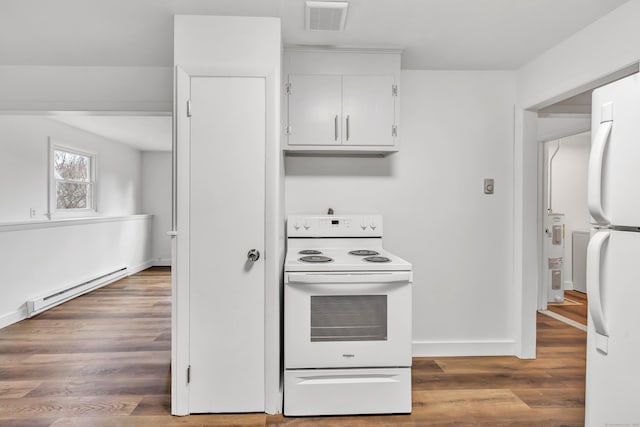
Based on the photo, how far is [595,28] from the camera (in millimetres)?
2289

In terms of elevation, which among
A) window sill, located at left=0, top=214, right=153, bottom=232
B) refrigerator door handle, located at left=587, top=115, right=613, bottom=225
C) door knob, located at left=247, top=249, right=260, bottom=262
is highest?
refrigerator door handle, located at left=587, top=115, right=613, bottom=225

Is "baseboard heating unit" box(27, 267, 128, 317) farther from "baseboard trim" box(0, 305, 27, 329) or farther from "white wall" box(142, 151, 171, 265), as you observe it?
"white wall" box(142, 151, 171, 265)

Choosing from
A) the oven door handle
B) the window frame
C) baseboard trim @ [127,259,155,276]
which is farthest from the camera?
baseboard trim @ [127,259,155,276]

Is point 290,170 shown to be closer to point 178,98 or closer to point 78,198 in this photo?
point 178,98

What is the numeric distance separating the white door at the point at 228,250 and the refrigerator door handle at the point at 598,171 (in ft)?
5.09

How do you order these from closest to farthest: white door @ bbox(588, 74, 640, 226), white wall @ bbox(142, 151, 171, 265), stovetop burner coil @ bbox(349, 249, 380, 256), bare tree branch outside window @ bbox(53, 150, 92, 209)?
white door @ bbox(588, 74, 640, 226)
stovetop burner coil @ bbox(349, 249, 380, 256)
bare tree branch outside window @ bbox(53, 150, 92, 209)
white wall @ bbox(142, 151, 171, 265)

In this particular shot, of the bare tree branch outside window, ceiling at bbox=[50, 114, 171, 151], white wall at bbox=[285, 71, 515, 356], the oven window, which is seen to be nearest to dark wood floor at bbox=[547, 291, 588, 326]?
white wall at bbox=[285, 71, 515, 356]

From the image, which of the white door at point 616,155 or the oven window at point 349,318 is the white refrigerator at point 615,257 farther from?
the oven window at point 349,318

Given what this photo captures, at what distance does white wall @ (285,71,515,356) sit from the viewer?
313 centimetres

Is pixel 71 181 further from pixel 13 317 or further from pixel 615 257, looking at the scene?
pixel 615 257

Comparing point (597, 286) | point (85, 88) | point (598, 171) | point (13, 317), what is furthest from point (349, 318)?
point (13, 317)

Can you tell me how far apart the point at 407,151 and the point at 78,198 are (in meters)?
4.93

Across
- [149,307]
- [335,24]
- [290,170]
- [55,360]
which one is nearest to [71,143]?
[149,307]

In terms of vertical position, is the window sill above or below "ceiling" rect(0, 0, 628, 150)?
below
